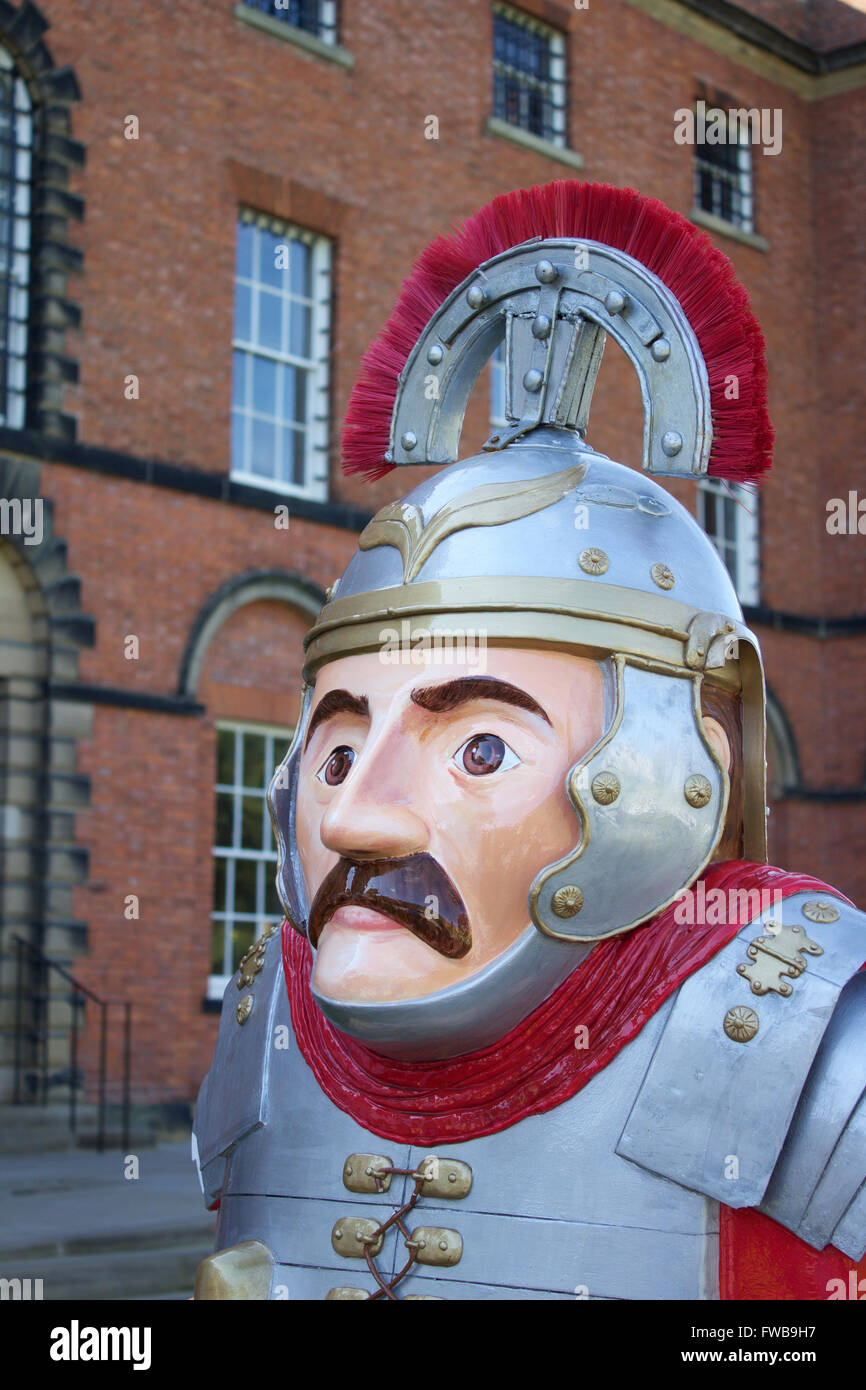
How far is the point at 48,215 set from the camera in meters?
11.2

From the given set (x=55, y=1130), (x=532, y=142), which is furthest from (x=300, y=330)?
(x=55, y=1130)

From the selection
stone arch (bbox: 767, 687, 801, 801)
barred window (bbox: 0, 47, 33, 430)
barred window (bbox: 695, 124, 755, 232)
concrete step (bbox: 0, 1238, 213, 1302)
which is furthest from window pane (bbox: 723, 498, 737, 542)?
concrete step (bbox: 0, 1238, 213, 1302)

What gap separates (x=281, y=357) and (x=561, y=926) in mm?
10681

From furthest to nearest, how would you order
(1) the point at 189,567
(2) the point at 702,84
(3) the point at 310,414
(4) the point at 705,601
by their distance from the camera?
(2) the point at 702,84 → (3) the point at 310,414 → (1) the point at 189,567 → (4) the point at 705,601

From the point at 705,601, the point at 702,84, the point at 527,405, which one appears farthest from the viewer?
the point at 702,84

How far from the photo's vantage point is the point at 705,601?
9.26 feet

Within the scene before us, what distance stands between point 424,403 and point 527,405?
22 cm

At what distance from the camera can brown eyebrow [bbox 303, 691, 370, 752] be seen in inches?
109

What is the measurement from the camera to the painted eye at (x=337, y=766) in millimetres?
2816

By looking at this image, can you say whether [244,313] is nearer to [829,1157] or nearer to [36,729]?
[36,729]

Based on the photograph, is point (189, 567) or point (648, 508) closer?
point (648, 508)
